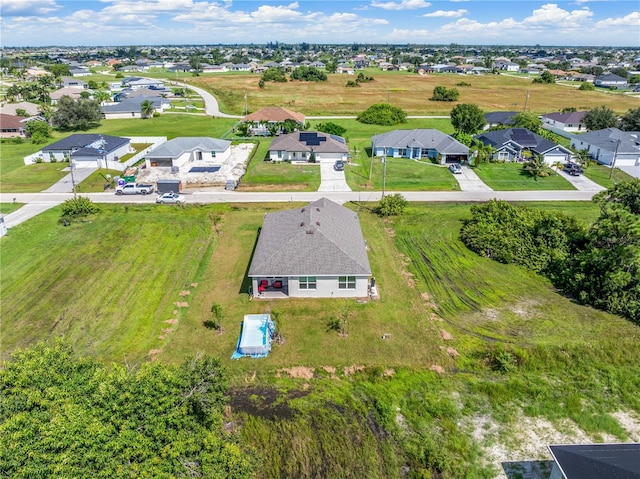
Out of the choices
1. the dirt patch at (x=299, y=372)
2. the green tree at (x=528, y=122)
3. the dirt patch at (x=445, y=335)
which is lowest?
the dirt patch at (x=299, y=372)

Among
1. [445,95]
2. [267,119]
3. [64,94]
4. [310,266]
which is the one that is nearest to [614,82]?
[445,95]

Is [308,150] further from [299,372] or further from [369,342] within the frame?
[299,372]

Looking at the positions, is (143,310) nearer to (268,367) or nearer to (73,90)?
(268,367)

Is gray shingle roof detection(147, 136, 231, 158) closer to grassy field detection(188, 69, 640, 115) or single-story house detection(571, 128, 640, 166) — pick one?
grassy field detection(188, 69, 640, 115)

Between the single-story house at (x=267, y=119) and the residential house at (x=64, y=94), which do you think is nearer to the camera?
the single-story house at (x=267, y=119)

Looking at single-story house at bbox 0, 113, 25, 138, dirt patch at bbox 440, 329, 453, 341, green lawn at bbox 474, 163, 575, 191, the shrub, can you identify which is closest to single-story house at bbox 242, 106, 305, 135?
green lawn at bbox 474, 163, 575, 191

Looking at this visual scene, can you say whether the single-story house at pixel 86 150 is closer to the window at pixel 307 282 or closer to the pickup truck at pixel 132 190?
the pickup truck at pixel 132 190

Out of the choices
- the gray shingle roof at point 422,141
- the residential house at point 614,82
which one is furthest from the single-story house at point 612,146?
the residential house at point 614,82
